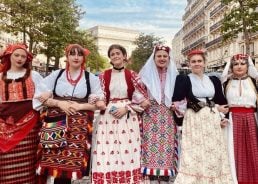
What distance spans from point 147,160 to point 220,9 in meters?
57.3

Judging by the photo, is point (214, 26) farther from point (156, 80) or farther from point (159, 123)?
point (159, 123)

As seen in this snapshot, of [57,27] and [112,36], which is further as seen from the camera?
[112,36]

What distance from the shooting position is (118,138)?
4.51 m

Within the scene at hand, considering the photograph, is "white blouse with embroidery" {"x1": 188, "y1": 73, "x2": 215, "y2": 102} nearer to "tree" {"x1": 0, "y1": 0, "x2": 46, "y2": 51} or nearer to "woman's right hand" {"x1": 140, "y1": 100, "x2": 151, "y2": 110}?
"woman's right hand" {"x1": 140, "y1": 100, "x2": 151, "y2": 110}

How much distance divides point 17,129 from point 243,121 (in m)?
2.56

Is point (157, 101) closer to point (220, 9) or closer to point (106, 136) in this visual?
point (106, 136)

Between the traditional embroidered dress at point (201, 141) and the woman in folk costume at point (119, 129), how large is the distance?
496 mm

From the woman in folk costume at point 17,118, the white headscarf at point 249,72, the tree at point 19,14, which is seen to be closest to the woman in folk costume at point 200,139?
the white headscarf at point 249,72

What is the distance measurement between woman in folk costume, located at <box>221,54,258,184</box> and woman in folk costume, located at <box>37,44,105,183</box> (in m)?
1.58

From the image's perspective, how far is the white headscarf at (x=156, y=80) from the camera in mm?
4598

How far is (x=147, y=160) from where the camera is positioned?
4562 mm

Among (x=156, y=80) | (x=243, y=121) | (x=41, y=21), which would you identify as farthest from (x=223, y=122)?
(x=41, y=21)

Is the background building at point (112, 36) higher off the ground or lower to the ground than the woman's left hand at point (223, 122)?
higher

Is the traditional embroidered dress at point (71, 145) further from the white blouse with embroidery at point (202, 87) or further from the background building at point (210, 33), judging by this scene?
the background building at point (210, 33)
